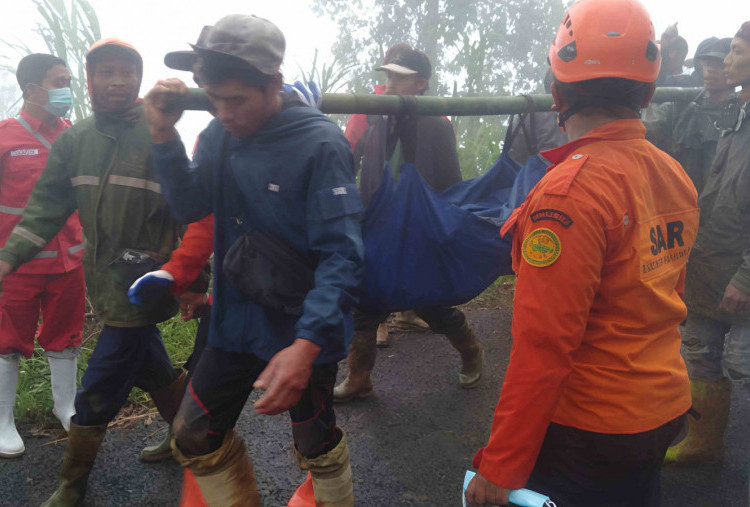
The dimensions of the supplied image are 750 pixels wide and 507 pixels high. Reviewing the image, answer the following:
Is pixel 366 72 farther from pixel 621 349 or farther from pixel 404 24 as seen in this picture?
pixel 621 349

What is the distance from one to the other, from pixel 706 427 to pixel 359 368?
6.77 ft

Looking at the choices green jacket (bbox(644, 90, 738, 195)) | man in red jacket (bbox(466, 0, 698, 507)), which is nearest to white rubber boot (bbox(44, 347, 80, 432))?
man in red jacket (bbox(466, 0, 698, 507))

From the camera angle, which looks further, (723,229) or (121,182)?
(723,229)

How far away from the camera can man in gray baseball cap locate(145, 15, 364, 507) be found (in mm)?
1873

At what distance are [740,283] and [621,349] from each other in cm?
169

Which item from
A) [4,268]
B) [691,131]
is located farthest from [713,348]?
[4,268]

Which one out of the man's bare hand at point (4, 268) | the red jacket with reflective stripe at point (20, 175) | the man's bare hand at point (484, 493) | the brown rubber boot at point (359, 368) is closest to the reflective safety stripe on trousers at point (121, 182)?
the man's bare hand at point (4, 268)

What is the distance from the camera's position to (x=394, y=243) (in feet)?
8.71

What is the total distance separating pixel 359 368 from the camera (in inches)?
154

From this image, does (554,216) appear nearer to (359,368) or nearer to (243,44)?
(243,44)

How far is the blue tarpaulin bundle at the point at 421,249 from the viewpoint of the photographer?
8.66ft

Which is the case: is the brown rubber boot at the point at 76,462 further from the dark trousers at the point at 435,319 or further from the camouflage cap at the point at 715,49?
the camouflage cap at the point at 715,49

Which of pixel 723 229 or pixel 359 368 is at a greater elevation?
pixel 723 229

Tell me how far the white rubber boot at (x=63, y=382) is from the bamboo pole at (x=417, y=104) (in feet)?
7.52
